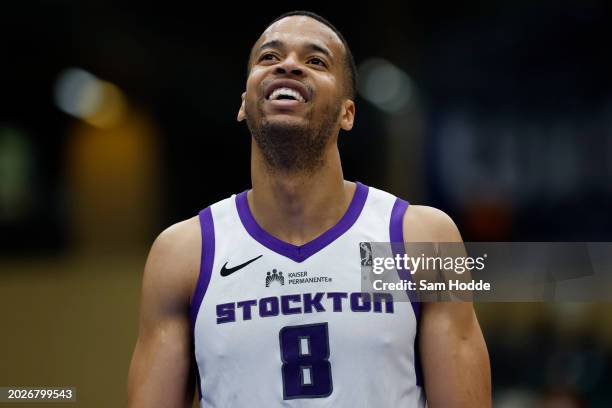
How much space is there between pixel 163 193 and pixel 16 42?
237 cm

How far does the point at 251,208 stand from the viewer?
3.52 m

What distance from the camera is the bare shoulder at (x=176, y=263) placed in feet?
10.7

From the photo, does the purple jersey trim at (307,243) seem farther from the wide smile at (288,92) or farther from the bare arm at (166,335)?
the wide smile at (288,92)

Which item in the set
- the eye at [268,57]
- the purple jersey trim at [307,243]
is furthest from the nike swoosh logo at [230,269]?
the eye at [268,57]

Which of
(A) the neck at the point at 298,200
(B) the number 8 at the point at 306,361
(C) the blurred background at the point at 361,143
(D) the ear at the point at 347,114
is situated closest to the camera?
(B) the number 8 at the point at 306,361

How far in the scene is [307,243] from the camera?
337 centimetres

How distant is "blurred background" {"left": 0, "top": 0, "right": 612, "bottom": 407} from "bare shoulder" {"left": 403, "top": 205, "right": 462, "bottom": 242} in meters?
5.45

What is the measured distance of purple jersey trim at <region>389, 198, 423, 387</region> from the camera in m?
3.21

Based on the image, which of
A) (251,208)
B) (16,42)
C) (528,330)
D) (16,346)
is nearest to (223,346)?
(251,208)

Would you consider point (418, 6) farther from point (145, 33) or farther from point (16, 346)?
point (16, 346)

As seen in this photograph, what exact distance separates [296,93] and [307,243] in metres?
0.57

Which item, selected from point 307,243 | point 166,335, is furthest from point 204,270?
point 307,243

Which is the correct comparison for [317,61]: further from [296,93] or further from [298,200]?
[298,200]

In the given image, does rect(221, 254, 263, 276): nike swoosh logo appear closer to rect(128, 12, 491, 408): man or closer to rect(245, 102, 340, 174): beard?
rect(128, 12, 491, 408): man
